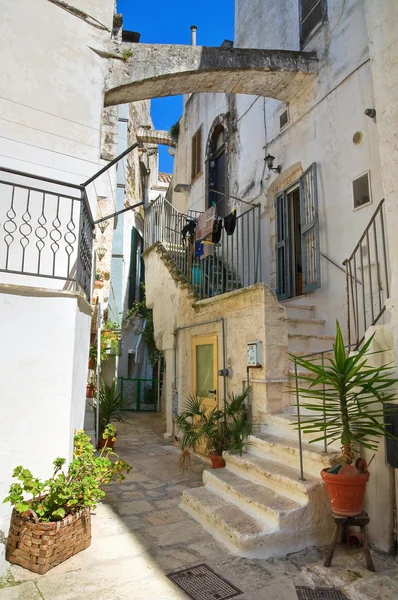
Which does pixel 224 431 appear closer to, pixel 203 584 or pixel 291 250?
pixel 203 584

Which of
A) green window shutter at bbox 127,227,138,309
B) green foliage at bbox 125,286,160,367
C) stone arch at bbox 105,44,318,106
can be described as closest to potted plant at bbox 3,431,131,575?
stone arch at bbox 105,44,318,106

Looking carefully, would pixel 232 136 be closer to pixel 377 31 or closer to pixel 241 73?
pixel 241 73

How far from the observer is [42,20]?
→ 5.56 metres

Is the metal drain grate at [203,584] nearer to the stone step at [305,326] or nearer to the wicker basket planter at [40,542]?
the wicker basket planter at [40,542]

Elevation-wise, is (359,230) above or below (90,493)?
above

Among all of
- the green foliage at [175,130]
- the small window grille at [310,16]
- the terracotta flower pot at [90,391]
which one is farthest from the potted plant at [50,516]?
the green foliage at [175,130]

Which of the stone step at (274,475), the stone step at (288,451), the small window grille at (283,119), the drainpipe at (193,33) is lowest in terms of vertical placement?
the stone step at (274,475)

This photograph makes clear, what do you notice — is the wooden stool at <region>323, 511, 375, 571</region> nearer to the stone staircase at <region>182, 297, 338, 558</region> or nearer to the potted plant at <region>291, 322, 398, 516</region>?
the potted plant at <region>291, 322, 398, 516</region>

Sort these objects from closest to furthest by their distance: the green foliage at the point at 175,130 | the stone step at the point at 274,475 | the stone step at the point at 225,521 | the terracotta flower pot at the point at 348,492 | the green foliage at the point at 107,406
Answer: the terracotta flower pot at the point at 348,492 < the stone step at the point at 225,521 < the stone step at the point at 274,475 < the green foliage at the point at 107,406 < the green foliage at the point at 175,130

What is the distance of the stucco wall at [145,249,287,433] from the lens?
5027mm

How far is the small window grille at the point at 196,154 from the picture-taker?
1177 cm

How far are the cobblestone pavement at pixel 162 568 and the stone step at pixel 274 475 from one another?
0.49m

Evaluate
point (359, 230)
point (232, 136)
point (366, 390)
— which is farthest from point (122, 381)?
point (366, 390)

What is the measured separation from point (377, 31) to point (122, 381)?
10971 mm
